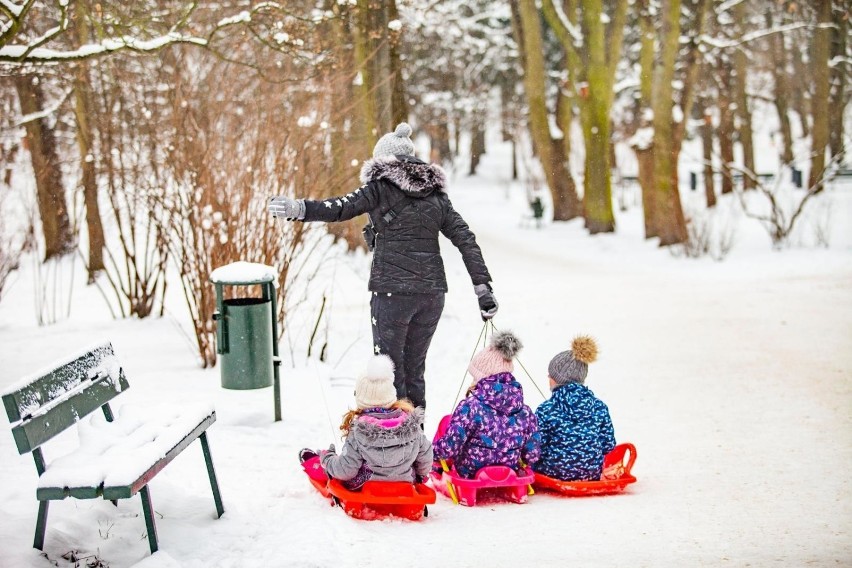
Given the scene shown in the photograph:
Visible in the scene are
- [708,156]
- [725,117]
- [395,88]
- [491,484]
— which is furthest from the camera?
[708,156]

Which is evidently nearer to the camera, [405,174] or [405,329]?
[405,174]

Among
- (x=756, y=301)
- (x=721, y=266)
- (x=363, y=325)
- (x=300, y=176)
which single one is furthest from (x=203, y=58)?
(x=721, y=266)

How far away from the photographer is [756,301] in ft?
39.4

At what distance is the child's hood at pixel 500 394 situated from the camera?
5.08 m

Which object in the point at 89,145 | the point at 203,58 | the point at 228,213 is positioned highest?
the point at 203,58

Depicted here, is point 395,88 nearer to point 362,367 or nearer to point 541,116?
point 362,367

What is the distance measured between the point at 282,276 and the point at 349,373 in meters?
1.09

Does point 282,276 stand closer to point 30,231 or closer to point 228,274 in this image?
point 228,274

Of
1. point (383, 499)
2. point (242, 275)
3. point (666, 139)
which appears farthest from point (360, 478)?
point (666, 139)

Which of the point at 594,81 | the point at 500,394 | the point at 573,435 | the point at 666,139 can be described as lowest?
the point at 573,435

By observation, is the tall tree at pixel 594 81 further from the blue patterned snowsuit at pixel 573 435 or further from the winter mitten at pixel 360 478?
the winter mitten at pixel 360 478

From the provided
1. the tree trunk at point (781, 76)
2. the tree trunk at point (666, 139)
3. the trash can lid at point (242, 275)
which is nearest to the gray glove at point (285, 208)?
the trash can lid at point (242, 275)

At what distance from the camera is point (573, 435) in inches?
205

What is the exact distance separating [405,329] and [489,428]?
3.27 ft
